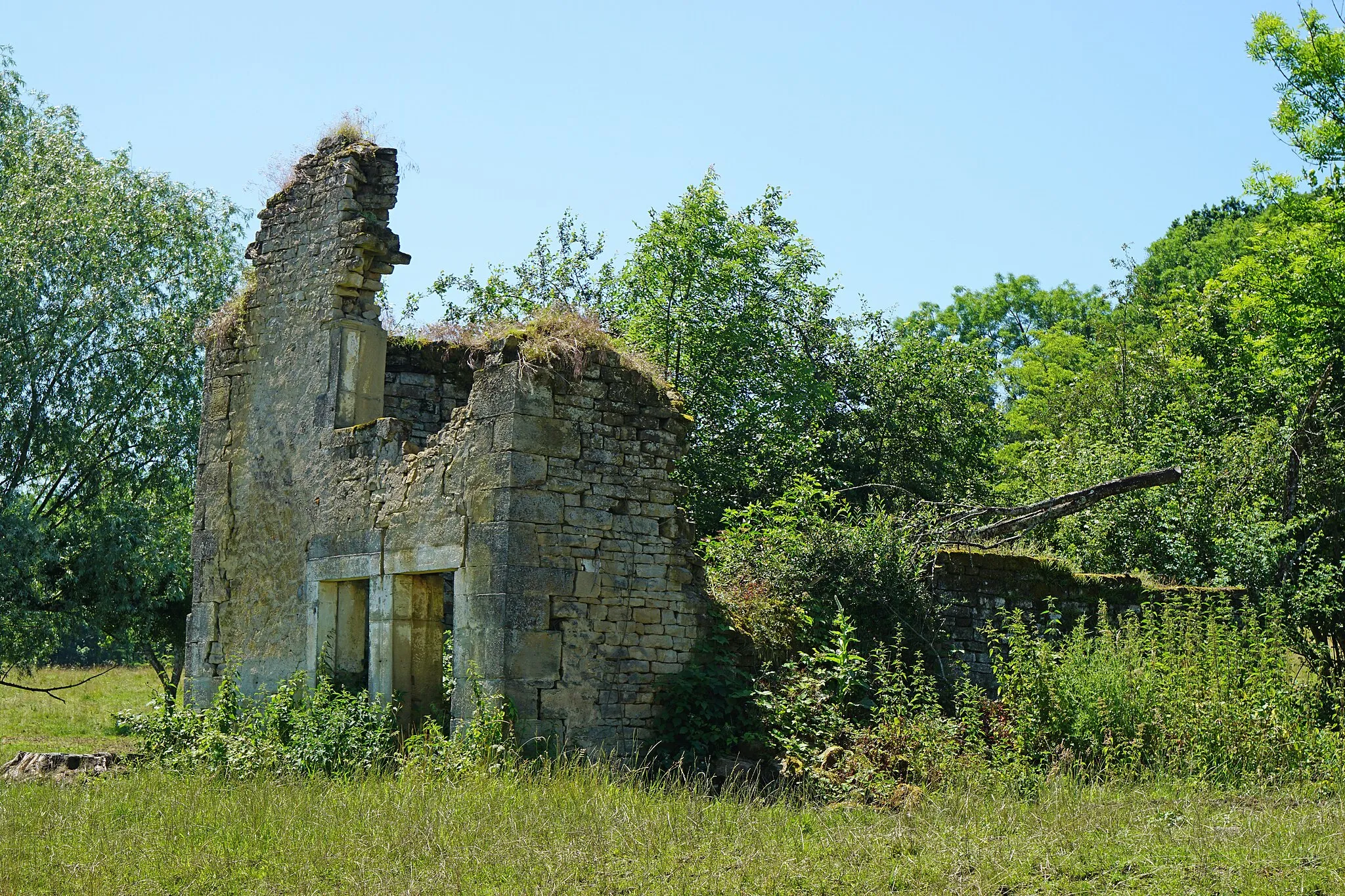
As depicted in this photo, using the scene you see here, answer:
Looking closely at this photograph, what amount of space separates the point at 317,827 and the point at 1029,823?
13.7 ft

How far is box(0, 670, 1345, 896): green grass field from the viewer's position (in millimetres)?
6277

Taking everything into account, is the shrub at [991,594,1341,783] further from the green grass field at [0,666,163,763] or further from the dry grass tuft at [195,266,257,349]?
the green grass field at [0,666,163,763]

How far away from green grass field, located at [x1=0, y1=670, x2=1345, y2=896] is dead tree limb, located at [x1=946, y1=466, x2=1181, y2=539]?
5.28 m

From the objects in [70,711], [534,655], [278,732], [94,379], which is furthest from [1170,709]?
[70,711]

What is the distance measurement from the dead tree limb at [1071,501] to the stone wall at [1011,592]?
2.75 feet

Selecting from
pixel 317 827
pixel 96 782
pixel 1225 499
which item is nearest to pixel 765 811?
pixel 317 827

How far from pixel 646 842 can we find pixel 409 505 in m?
4.42

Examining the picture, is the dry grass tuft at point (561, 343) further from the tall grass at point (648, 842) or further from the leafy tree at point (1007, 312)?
the leafy tree at point (1007, 312)

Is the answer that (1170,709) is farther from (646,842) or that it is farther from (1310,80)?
(1310,80)

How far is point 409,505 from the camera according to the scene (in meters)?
10.6

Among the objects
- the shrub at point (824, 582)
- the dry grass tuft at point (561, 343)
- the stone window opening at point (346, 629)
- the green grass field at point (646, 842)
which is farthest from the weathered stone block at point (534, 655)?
the stone window opening at point (346, 629)

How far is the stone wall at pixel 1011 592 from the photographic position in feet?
38.9

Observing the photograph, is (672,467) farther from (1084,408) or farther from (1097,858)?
(1084,408)

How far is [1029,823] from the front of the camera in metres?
7.21
